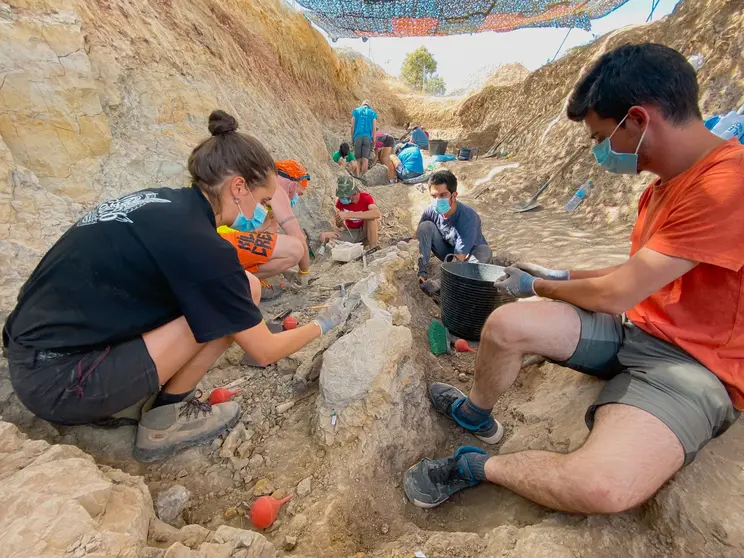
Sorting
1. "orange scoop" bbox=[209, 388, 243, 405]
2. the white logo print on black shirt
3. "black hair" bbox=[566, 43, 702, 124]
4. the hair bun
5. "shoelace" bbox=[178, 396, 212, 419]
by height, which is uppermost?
"black hair" bbox=[566, 43, 702, 124]

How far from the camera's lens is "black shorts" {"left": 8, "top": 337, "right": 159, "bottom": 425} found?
57.2 inches

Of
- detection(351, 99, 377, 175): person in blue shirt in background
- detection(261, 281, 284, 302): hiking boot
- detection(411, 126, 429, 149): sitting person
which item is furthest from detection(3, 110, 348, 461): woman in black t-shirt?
detection(411, 126, 429, 149): sitting person

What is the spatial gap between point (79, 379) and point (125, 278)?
17.5 inches

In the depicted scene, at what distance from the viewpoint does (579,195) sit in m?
5.35

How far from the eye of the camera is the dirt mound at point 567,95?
4359 mm

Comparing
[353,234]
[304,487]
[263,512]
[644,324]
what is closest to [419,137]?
[353,234]

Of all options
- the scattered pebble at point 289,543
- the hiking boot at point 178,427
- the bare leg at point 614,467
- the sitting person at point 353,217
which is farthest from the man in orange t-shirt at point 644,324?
the sitting person at point 353,217

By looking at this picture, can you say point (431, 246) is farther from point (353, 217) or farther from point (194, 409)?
point (194, 409)

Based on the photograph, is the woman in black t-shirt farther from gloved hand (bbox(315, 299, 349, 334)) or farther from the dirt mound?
the dirt mound

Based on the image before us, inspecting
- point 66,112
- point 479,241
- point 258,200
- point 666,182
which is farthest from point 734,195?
point 66,112

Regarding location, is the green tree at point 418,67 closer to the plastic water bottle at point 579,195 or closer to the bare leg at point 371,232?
the plastic water bottle at point 579,195

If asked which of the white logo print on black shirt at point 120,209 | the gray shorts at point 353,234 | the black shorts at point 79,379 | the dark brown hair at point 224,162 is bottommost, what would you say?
the gray shorts at point 353,234

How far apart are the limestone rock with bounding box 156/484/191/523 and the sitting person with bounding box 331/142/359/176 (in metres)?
7.18

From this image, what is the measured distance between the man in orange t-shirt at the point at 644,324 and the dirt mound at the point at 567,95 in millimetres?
3324
